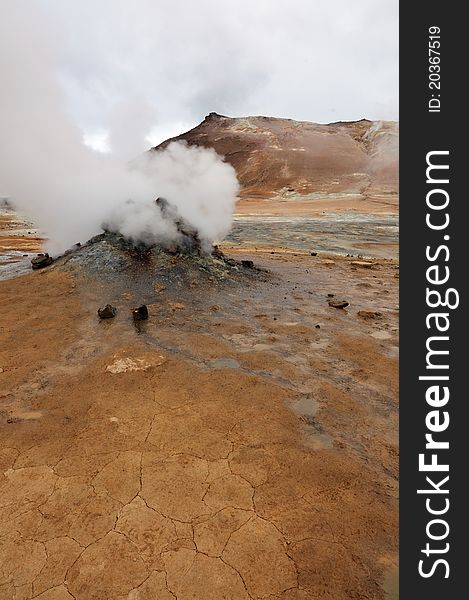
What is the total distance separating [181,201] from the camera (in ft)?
35.6

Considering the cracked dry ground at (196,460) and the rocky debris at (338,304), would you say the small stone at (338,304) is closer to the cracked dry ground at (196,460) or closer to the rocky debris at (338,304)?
the rocky debris at (338,304)

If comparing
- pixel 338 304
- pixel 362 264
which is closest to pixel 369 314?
pixel 338 304

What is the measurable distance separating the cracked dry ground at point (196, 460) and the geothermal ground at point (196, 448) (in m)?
0.01

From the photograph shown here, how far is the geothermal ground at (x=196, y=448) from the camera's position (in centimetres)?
258

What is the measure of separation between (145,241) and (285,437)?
23.7 feet

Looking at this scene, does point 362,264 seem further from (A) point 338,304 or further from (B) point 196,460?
(B) point 196,460

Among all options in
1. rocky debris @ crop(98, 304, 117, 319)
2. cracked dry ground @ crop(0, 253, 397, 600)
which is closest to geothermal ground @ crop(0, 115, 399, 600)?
cracked dry ground @ crop(0, 253, 397, 600)

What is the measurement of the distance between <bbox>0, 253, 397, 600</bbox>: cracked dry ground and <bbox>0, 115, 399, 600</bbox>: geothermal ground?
15 mm

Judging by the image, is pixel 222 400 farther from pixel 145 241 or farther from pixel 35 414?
pixel 145 241

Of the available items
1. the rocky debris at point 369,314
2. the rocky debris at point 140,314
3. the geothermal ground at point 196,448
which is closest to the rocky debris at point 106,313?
the geothermal ground at point 196,448

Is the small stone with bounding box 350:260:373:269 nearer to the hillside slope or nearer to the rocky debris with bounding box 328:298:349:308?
the rocky debris with bounding box 328:298:349:308

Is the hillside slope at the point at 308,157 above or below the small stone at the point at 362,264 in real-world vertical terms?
above

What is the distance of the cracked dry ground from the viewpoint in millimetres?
2564

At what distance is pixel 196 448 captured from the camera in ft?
12.2
